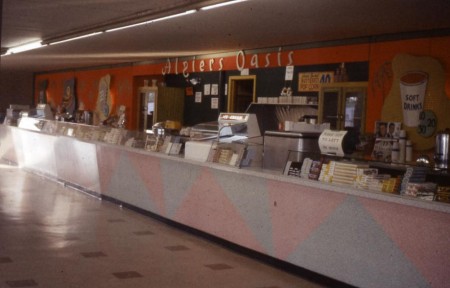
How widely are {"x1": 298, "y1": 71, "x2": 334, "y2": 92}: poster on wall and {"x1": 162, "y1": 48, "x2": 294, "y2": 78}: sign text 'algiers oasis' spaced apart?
0.34 m

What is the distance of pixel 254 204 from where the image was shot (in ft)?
18.9

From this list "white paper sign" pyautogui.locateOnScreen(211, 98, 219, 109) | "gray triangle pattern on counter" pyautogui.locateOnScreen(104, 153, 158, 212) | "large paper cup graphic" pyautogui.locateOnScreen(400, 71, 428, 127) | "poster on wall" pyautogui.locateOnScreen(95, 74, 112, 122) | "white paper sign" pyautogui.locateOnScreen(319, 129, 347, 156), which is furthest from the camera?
"poster on wall" pyautogui.locateOnScreen(95, 74, 112, 122)

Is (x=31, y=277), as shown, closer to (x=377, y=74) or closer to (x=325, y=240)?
(x=325, y=240)

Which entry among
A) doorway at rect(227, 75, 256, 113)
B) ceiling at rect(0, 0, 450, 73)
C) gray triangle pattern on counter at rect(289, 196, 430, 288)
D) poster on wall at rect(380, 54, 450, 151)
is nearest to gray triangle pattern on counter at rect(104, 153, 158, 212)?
ceiling at rect(0, 0, 450, 73)

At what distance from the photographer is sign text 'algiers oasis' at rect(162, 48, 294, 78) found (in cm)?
1044

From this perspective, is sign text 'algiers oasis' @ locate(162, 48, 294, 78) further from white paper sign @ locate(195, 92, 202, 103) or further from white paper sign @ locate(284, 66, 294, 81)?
white paper sign @ locate(195, 92, 202, 103)

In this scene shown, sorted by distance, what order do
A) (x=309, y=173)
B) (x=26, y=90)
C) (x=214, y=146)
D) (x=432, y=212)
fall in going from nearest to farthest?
(x=432, y=212) → (x=309, y=173) → (x=214, y=146) → (x=26, y=90)

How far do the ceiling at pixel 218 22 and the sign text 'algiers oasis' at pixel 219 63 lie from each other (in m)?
0.21

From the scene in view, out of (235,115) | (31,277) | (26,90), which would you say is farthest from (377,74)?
(26,90)

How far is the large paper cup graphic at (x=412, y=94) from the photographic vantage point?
7961mm

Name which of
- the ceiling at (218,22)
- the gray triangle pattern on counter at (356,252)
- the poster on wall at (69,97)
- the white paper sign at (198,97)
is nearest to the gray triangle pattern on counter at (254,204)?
the gray triangle pattern on counter at (356,252)

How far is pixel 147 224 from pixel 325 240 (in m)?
2.94

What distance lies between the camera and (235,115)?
7.05m

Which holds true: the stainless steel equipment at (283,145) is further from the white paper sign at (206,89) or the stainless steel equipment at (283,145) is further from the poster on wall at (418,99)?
the white paper sign at (206,89)
